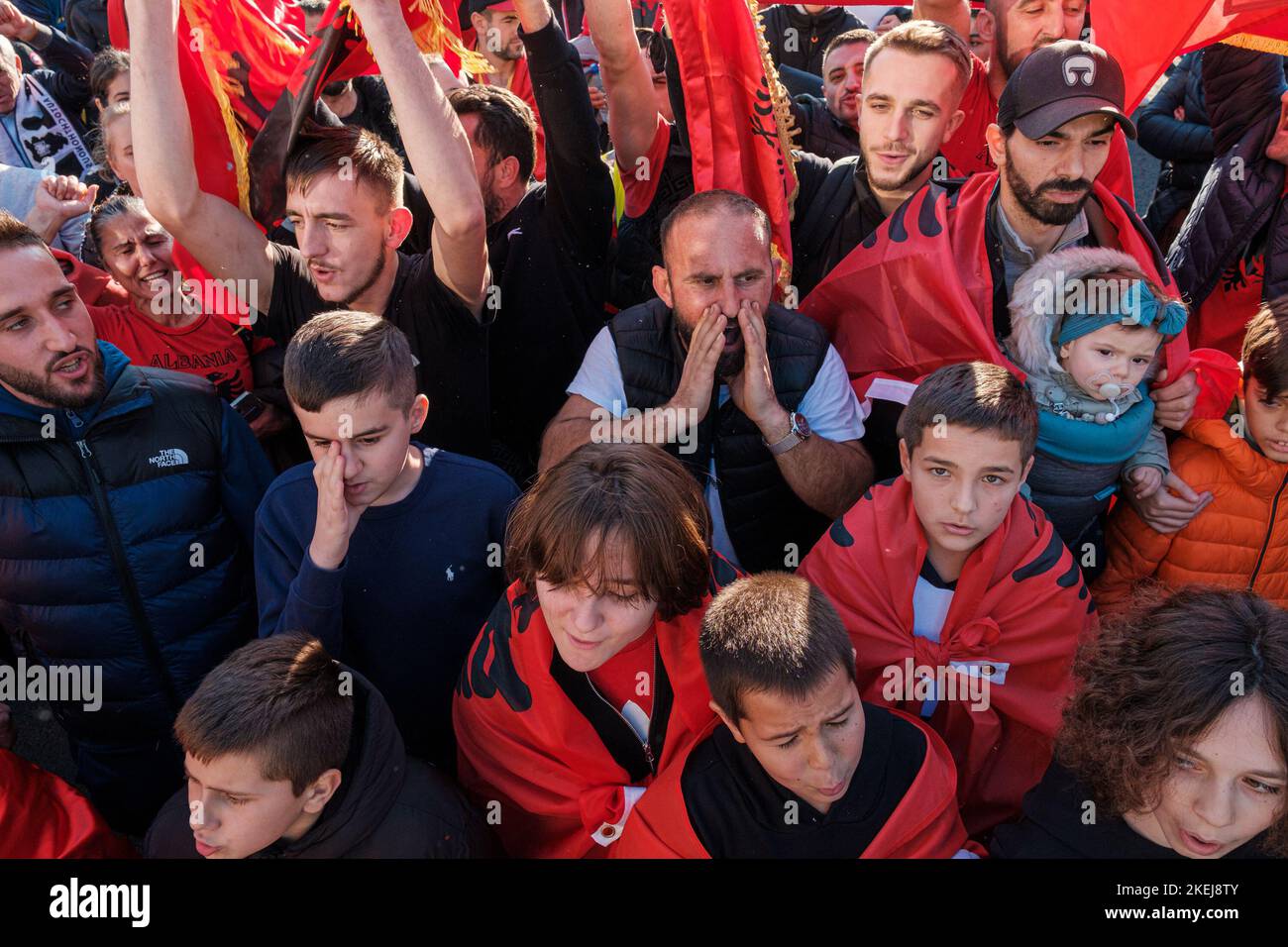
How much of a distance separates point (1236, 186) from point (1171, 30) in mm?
639

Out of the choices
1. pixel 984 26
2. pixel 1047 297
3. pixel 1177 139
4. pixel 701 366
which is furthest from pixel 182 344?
pixel 1177 139

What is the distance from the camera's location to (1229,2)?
333 centimetres

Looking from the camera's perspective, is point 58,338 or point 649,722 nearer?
point 649,722


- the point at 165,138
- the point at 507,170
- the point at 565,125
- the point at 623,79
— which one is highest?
the point at 623,79

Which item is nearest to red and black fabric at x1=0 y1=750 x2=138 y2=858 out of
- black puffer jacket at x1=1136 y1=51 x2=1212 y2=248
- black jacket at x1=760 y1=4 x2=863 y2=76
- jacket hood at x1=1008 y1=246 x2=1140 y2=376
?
jacket hood at x1=1008 y1=246 x2=1140 y2=376

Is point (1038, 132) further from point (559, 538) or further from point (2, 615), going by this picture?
point (2, 615)

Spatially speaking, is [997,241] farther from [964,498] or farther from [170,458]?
[170,458]

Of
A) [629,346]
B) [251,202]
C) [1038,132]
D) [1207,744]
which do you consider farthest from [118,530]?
[1038,132]

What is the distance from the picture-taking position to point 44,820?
2.19m

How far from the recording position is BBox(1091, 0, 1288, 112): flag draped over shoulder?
131 inches

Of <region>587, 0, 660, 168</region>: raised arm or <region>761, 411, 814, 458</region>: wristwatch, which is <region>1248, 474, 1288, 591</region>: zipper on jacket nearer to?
<region>761, 411, 814, 458</region>: wristwatch

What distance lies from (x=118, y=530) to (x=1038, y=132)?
272cm

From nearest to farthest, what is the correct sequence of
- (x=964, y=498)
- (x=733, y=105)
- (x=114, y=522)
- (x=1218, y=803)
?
(x=1218, y=803) → (x=964, y=498) → (x=114, y=522) → (x=733, y=105)

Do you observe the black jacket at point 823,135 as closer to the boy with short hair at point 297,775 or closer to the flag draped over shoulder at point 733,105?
the flag draped over shoulder at point 733,105
